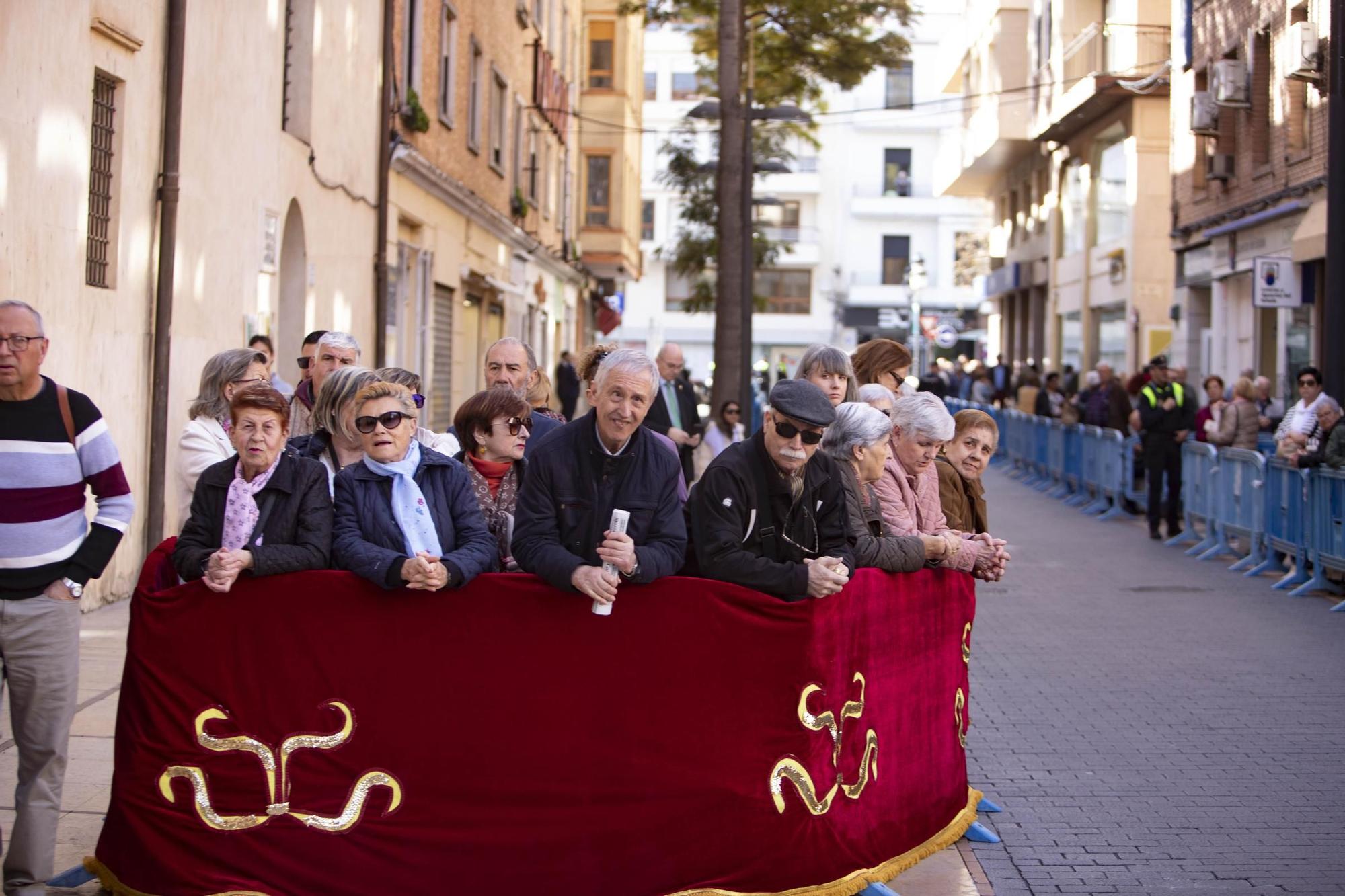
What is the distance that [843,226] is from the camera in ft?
256

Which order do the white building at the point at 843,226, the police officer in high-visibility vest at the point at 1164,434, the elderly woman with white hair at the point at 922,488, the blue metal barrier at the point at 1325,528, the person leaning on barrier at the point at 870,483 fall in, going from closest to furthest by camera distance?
the person leaning on barrier at the point at 870,483
the elderly woman with white hair at the point at 922,488
the blue metal barrier at the point at 1325,528
the police officer in high-visibility vest at the point at 1164,434
the white building at the point at 843,226

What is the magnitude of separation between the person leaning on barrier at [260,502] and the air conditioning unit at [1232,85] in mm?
22619

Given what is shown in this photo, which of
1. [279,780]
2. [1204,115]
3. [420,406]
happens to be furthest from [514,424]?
[1204,115]

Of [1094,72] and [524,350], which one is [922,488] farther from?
[1094,72]

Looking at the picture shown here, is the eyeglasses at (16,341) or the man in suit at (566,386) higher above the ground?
the man in suit at (566,386)

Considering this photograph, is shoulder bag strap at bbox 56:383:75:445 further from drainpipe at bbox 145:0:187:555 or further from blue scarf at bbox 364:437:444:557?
drainpipe at bbox 145:0:187:555

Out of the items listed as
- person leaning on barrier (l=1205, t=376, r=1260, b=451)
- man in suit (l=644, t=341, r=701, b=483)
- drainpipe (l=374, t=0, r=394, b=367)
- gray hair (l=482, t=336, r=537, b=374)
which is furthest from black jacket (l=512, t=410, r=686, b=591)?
drainpipe (l=374, t=0, r=394, b=367)

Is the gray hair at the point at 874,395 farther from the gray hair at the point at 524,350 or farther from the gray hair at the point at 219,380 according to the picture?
the gray hair at the point at 219,380

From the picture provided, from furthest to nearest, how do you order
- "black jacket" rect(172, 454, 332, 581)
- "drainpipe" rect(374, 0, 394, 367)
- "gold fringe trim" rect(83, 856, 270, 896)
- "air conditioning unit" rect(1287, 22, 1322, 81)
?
"air conditioning unit" rect(1287, 22, 1322, 81)
"drainpipe" rect(374, 0, 394, 367)
"black jacket" rect(172, 454, 332, 581)
"gold fringe trim" rect(83, 856, 270, 896)

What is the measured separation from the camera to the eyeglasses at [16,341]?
17.5ft

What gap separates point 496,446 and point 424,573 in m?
1.30

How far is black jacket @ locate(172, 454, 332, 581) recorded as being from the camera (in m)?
5.49

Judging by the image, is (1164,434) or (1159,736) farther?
(1164,434)

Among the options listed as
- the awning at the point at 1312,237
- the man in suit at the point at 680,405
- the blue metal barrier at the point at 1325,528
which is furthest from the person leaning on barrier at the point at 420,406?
the awning at the point at 1312,237
